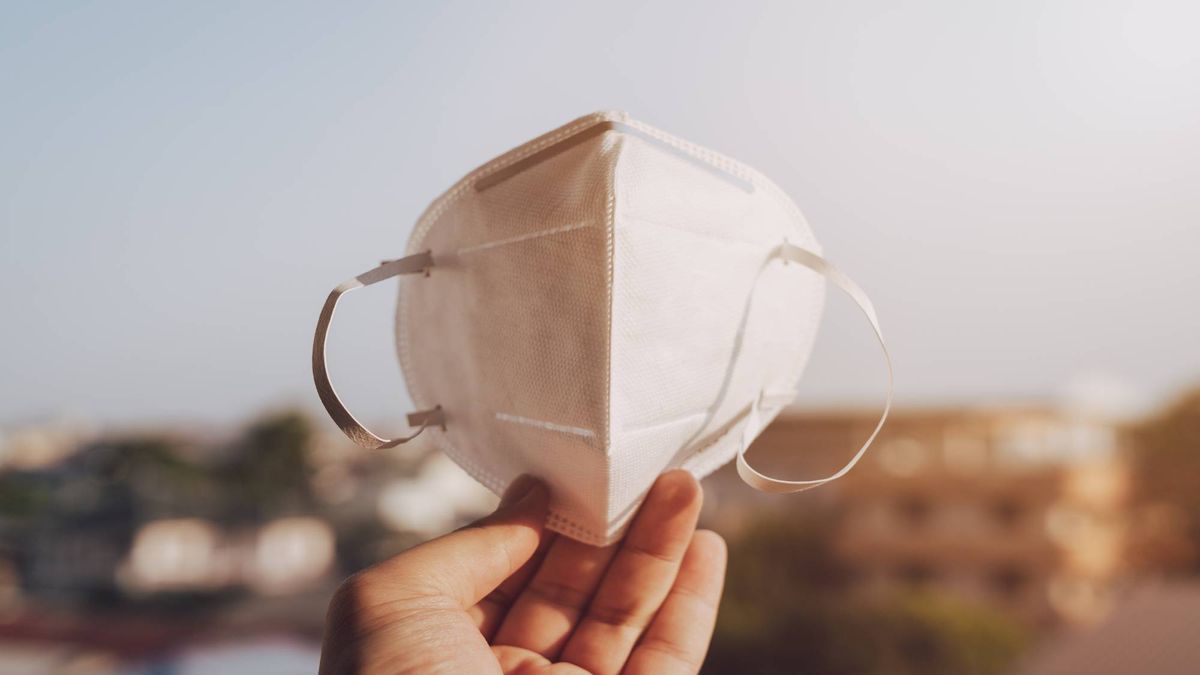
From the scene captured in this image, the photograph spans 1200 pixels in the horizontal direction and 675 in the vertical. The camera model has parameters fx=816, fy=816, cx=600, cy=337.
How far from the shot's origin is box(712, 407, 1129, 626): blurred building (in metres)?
13.6

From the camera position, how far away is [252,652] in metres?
2.19

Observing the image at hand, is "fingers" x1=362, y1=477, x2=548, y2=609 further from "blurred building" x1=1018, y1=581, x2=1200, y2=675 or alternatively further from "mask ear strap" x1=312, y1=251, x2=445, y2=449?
"blurred building" x1=1018, y1=581, x2=1200, y2=675

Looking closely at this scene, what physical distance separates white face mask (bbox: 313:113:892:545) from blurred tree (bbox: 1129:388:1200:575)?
1697 cm

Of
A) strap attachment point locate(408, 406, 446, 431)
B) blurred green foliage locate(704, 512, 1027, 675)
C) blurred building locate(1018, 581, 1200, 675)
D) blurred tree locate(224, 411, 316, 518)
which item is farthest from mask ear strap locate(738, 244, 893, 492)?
blurred tree locate(224, 411, 316, 518)

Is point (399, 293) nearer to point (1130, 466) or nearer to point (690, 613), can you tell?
point (690, 613)

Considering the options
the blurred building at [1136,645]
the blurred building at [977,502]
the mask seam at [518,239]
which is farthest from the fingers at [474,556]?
the blurred building at [977,502]

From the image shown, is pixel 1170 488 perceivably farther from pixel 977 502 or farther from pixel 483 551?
pixel 483 551

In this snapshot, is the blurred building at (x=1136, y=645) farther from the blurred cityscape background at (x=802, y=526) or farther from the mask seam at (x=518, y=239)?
the mask seam at (x=518, y=239)

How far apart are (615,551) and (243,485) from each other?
15.0 meters

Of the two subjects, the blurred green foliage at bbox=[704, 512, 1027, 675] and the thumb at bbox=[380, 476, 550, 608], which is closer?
the thumb at bbox=[380, 476, 550, 608]

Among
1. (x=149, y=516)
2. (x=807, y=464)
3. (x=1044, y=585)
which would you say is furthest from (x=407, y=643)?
(x=1044, y=585)

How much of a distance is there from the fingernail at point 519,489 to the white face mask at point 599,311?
0.01 metres

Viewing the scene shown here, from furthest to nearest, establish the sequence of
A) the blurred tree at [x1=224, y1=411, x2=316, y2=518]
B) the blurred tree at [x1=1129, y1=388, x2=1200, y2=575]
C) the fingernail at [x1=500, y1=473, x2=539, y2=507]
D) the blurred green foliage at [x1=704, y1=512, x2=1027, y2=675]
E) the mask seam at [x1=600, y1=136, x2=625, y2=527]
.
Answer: the blurred tree at [x1=1129, y1=388, x2=1200, y2=575], the blurred tree at [x1=224, y1=411, x2=316, y2=518], the blurred green foliage at [x1=704, y1=512, x2=1027, y2=675], the fingernail at [x1=500, y1=473, x2=539, y2=507], the mask seam at [x1=600, y1=136, x2=625, y2=527]

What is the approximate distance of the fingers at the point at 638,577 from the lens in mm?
826
